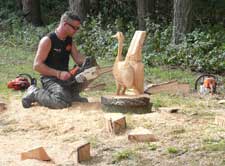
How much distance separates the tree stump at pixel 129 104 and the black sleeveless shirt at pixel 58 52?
105 cm

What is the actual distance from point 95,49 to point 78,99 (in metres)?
6.94

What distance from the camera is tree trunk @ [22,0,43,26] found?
746 inches

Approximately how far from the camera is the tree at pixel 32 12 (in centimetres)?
1894

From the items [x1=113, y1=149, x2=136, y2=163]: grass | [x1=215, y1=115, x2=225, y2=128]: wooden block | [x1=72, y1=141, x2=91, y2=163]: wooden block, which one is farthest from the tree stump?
[x1=72, y1=141, x2=91, y2=163]: wooden block

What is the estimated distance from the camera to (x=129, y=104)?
632 centimetres

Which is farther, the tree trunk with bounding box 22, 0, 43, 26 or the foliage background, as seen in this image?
the tree trunk with bounding box 22, 0, 43, 26

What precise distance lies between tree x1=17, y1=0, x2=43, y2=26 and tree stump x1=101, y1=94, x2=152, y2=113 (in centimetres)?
1279

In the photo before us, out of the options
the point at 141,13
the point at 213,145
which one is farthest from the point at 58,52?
the point at 141,13

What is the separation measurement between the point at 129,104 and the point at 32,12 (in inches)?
520

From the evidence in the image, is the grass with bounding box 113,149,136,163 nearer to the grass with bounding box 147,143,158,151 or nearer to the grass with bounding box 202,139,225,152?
the grass with bounding box 147,143,158,151

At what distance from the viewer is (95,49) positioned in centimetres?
1405

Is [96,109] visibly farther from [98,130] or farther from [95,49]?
[95,49]

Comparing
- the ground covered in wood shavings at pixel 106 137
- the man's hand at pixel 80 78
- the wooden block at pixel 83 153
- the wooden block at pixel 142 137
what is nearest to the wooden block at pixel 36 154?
the ground covered in wood shavings at pixel 106 137

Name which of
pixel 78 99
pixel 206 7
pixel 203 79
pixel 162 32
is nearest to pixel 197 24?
pixel 206 7
